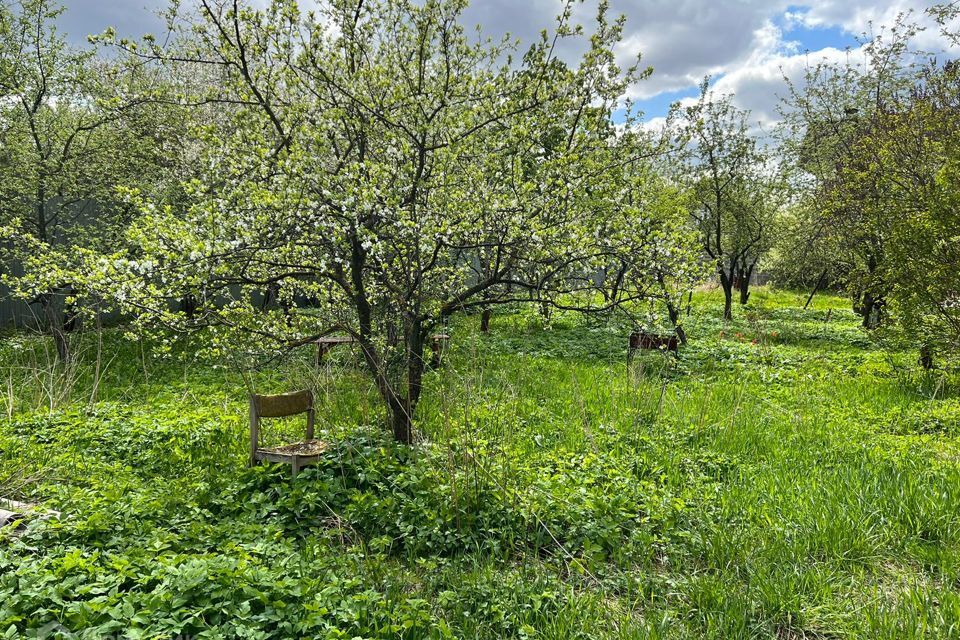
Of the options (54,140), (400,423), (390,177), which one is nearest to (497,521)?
(400,423)

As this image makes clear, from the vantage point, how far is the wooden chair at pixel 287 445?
15.0 feet

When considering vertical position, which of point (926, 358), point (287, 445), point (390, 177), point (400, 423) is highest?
point (390, 177)

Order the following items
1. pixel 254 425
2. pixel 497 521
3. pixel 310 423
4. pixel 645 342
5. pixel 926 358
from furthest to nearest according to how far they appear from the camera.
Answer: pixel 645 342 → pixel 926 358 → pixel 310 423 → pixel 254 425 → pixel 497 521

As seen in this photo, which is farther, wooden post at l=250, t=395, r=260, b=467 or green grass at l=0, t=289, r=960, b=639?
wooden post at l=250, t=395, r=260, b=467

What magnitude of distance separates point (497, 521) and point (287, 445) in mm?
2262

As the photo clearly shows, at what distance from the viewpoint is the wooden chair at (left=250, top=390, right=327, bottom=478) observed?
4582mm

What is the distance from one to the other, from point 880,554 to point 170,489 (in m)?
5.18

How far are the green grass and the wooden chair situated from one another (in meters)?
0.13

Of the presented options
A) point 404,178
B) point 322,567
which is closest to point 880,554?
point 322,567

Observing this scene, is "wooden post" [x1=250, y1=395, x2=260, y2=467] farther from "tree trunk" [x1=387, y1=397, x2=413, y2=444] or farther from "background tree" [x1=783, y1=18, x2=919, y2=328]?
"background tree" [x1=783, y1=18, x2=919, y2=328]

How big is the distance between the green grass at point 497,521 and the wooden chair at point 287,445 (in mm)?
133

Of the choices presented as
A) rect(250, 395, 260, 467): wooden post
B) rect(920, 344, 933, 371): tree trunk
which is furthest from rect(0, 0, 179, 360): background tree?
rect(920, 344, 933, 371): tree trunk

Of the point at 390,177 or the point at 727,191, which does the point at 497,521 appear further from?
the point at 727,191

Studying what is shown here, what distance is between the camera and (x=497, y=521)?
3912 millimetres
